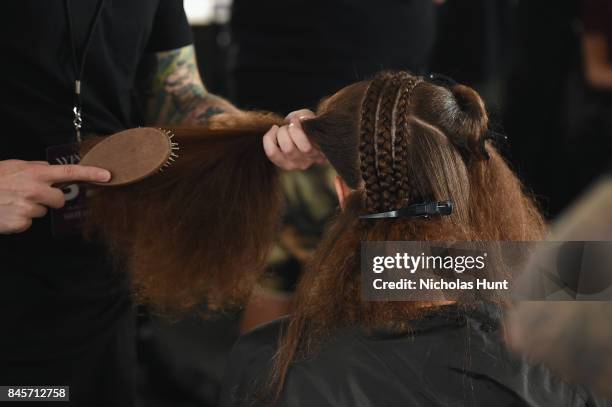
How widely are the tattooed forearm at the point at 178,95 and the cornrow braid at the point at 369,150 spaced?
442mm

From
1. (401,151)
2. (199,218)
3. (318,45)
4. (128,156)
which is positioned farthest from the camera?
(318,45)

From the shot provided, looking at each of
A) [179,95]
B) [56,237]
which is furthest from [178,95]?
[56,237]

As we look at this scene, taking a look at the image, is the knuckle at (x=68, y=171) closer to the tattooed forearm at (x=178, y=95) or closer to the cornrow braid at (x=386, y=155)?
the tattooed forearm at (x=178, y=95)

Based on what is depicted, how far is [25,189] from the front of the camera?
1.23m

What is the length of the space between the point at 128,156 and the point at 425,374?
0.58m

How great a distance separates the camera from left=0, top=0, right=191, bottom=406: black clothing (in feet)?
4.27

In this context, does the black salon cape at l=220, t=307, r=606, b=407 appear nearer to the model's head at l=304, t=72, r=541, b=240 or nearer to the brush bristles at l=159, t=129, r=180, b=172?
the model's head at l=304, t=72, r=541, b=240

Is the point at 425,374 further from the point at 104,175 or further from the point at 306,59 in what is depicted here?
the point at 306,59

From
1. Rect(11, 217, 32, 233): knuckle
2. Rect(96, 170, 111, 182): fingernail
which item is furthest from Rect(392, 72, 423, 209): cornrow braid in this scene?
Rect(11, 217, 32, 233): knuckle

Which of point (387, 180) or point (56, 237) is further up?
point (387, 180)

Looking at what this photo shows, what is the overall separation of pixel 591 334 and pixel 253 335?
61 cm

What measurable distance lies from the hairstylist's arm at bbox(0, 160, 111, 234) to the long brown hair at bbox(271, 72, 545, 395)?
1.38 ft

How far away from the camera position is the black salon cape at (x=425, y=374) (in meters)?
1.20

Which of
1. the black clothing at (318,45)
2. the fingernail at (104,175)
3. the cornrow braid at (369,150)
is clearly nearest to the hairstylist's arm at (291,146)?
the cornrow braid at (369,150)
